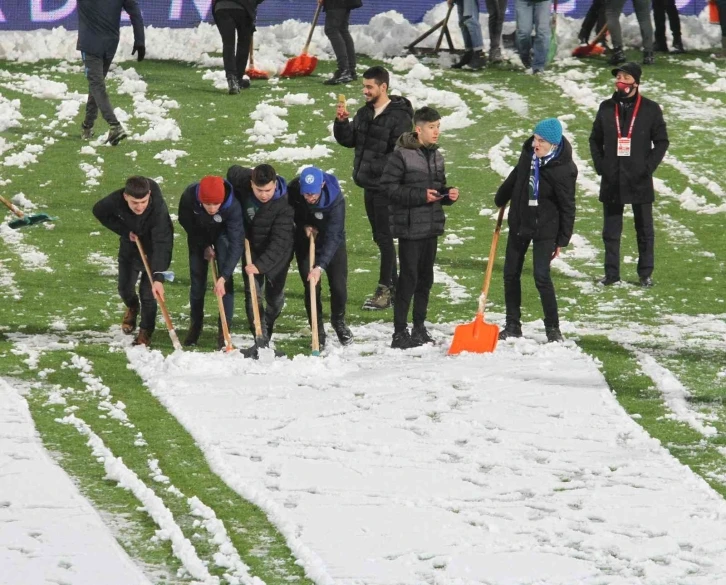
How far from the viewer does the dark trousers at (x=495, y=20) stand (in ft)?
60.5

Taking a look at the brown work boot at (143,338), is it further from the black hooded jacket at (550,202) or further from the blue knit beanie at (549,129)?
the blue knit beanie at (549,129)

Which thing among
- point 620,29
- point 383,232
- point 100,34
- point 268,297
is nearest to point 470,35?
point 620,29

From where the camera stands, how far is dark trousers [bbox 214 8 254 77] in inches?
667

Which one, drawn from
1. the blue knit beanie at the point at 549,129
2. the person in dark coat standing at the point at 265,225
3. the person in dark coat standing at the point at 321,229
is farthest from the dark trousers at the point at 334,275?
the blue knit beanie at the point at 549,129

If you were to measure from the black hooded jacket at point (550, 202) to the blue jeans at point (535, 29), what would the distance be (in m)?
9.06

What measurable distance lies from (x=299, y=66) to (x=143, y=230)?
9724 mm

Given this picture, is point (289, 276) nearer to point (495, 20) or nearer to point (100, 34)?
point (100, 34)

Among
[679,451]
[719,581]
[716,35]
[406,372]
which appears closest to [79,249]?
[406,372]

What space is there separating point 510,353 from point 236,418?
6.82 feet

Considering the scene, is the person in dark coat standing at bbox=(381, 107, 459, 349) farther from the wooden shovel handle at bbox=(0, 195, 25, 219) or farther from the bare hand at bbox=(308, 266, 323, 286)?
the wooden shovel handle at bbox=(0, 195, 25, 219)

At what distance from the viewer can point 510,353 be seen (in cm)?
916

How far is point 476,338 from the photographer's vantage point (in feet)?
30.0

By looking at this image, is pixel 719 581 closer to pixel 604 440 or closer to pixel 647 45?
pixel 604 440

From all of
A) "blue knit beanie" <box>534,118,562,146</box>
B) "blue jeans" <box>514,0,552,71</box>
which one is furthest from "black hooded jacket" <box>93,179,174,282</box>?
"blue jeans" <box>514,0,552,71</box>
